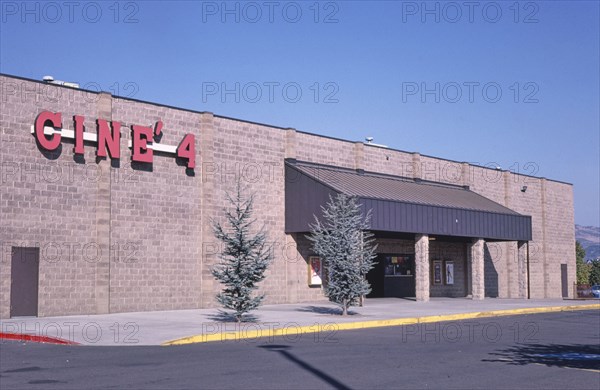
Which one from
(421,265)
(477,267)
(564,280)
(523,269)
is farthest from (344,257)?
(564,280)

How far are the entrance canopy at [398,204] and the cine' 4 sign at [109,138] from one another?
5787mm

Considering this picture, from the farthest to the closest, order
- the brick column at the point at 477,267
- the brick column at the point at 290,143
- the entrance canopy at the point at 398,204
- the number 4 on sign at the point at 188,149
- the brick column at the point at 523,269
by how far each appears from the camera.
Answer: the brick column at the point at 523,269 < the brick column at the point at 477,267 < the brick column at the point at 290,143 < the entrance canopy at the point at 398,204 < the number 4 on sign at the point at 188,149

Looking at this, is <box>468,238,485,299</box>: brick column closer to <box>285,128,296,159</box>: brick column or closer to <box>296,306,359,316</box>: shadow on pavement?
<box>285,128,296,159</box>: brick column

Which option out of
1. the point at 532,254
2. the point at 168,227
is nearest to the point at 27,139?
the point at 168,227

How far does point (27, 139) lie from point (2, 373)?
14.8m

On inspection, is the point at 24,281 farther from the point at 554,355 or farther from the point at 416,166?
the point at 416,166

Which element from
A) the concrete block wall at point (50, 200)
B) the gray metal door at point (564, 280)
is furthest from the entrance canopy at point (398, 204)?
the gray metal door at point (564, 280)

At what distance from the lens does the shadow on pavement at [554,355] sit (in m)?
14.0

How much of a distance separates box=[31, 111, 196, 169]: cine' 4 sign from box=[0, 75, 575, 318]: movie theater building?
50 mm

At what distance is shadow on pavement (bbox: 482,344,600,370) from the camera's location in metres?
14.0

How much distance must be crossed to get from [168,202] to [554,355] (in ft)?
59.6

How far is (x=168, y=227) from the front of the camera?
29.6 m

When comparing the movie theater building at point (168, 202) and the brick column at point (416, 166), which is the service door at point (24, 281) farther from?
the brick column at point (416, 166)

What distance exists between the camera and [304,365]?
13375mm
